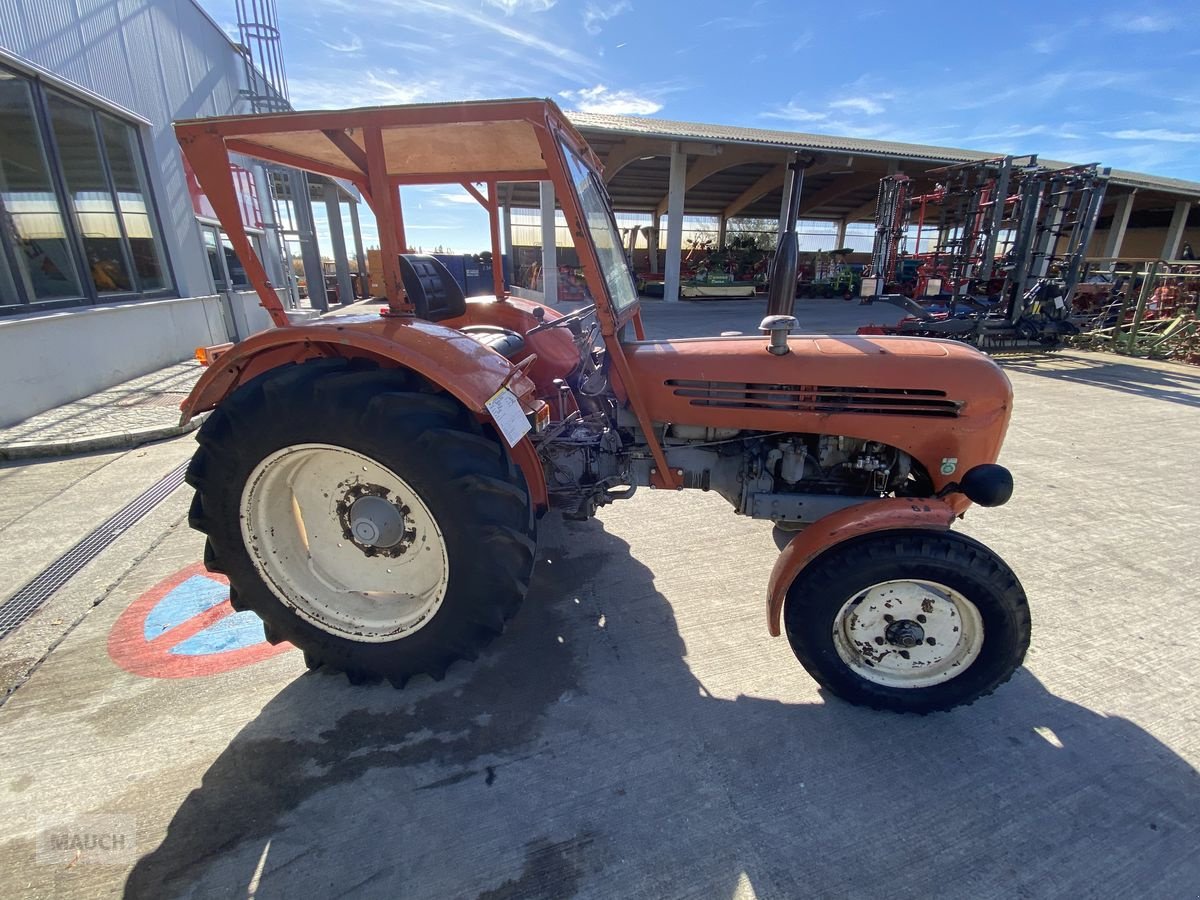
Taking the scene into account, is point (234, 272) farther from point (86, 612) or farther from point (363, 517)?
point (363, 517)

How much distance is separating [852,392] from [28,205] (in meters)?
7.72

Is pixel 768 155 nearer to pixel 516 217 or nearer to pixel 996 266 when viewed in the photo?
pixel 996 266

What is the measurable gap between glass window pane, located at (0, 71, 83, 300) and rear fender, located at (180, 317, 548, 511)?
5241 mm

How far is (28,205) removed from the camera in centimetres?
554

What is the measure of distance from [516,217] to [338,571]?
3279 centimetres

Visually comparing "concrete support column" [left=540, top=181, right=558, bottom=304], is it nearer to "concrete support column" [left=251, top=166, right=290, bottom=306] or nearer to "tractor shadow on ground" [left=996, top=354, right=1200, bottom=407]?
"concrete support column" [left=251, top=166, right=290, bottom=306]

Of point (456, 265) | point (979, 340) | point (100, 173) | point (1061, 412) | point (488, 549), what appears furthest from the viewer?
point (456, 265)

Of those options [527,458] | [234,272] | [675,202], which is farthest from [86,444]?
[675,202]

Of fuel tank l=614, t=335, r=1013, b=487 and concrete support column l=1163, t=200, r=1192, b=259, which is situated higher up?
concrete support column l=1163, t=200, r=1192, b=259

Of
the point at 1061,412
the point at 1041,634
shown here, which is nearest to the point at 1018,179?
the point at 1061,412

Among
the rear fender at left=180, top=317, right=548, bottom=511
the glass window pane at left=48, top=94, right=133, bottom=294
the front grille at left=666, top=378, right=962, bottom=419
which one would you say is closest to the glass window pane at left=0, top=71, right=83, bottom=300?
the glass window pane at left=48, top=94, right=133, bottom=294

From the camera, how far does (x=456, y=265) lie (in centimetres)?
1438

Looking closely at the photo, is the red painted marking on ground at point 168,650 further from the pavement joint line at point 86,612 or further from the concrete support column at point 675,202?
the concrete support column at point 675,202

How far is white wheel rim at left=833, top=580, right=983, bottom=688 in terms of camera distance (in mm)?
1886
